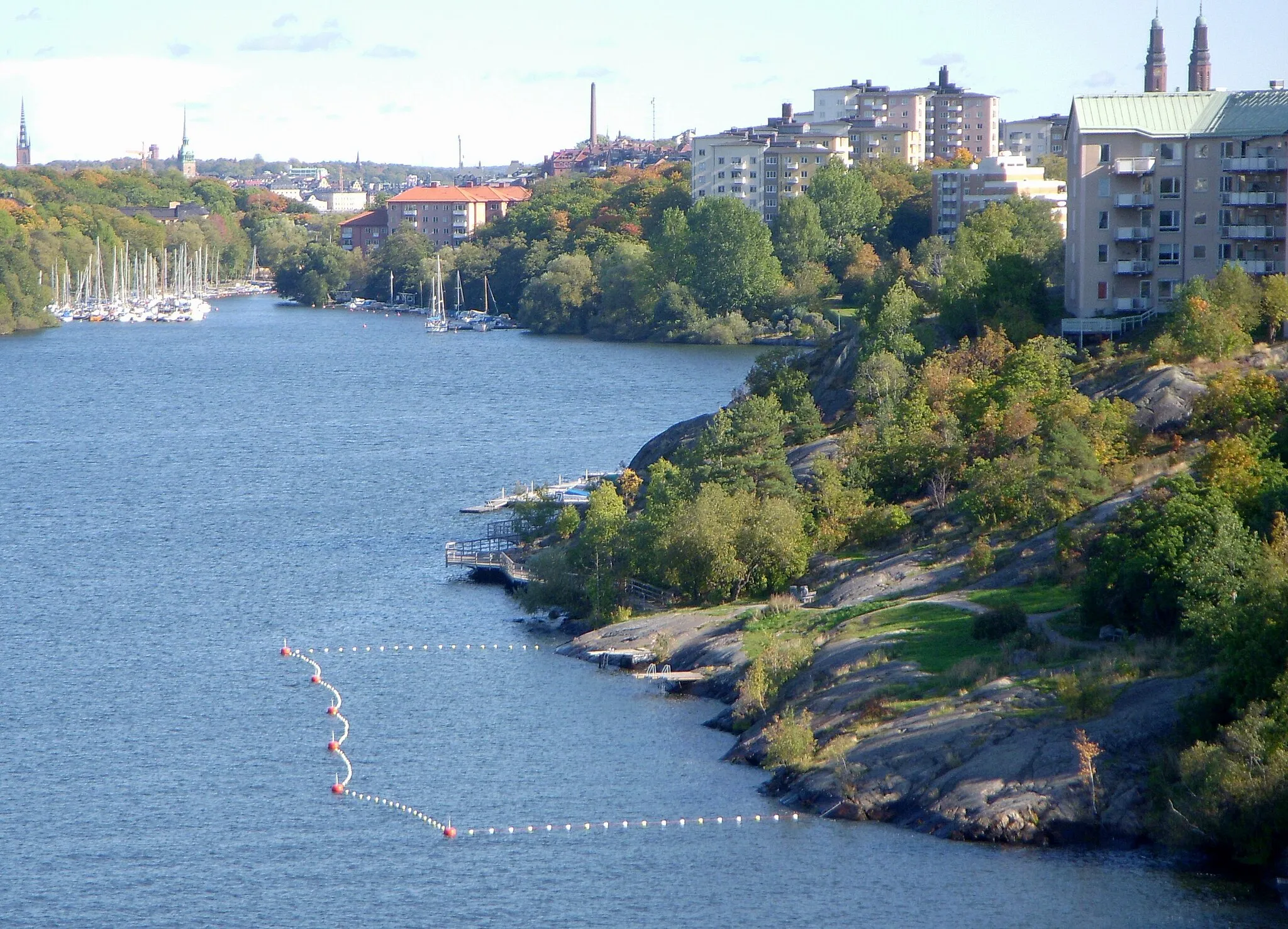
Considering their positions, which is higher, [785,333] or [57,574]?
[785,333]

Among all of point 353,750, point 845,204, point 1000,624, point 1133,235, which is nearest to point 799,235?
point 845,204

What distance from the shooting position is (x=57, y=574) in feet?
199

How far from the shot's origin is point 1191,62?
380 feet

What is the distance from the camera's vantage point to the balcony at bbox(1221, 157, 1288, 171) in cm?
6178

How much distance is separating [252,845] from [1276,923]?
19.3 metres

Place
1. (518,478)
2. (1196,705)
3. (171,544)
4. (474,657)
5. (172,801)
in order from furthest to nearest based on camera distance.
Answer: (518,478), (171,544), (474,657), (172,801), (1196,705)

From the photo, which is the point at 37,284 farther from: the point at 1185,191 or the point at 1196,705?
the point at 1196,705

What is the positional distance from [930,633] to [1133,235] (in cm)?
2707

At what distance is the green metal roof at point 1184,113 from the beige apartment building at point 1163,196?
0.14 feet

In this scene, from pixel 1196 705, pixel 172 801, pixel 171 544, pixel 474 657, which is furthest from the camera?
pixel 171 544

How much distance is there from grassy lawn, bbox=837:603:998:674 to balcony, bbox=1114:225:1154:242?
2432 cm

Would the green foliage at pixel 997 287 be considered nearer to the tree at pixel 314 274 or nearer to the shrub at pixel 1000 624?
the shrub at pixel 1000 624

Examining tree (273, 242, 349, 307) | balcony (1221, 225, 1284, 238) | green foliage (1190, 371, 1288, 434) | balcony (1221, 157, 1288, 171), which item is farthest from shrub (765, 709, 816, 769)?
tree (273, 242, 349, 307)

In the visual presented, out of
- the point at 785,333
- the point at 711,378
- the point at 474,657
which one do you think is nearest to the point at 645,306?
the point at 785,333
